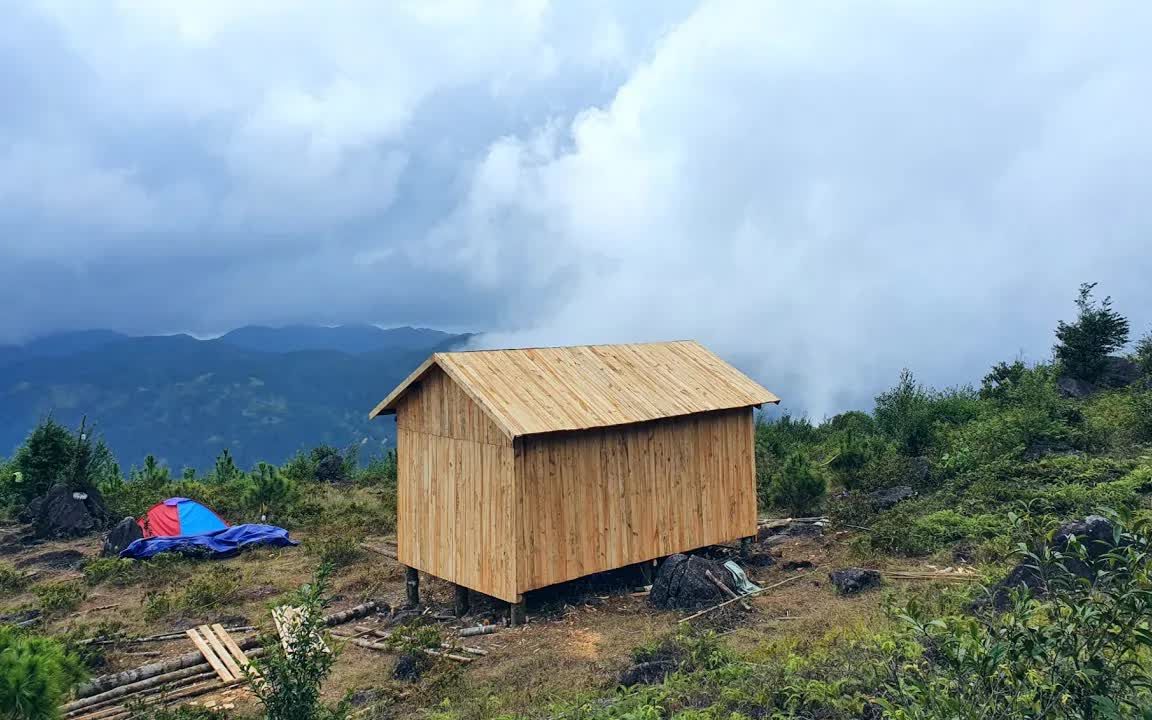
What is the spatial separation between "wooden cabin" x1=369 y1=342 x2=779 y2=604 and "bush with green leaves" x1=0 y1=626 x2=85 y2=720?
6304 millimetres

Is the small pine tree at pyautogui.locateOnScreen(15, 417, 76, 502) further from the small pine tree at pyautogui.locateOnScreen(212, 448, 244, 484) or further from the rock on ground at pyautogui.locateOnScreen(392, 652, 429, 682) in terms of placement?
the rock on ground at pyautogui.locateOnScreen(392, 652, 429, 682)

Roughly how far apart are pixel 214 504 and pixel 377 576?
8.18 metres

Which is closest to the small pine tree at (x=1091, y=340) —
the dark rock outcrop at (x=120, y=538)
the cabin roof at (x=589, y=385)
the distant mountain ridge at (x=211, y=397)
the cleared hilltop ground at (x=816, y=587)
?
the cleared hilltop ground at (x=816, y=587)

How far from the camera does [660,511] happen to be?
14289mm

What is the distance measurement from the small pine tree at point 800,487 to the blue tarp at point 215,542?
470 inches

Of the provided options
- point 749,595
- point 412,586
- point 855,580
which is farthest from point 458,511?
point 855,580

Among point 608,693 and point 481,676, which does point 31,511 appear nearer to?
point 481,676

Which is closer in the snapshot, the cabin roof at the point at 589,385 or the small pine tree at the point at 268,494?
the cabin roof at the point at 589,385

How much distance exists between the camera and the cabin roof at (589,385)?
1258cm

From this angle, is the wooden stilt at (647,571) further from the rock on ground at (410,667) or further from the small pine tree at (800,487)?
the small pine tree at (800,487)

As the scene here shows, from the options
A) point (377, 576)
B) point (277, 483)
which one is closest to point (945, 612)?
point (377, 576)

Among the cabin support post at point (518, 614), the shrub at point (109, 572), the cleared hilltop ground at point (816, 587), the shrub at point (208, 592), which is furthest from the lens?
the shrub at point (109, 572)

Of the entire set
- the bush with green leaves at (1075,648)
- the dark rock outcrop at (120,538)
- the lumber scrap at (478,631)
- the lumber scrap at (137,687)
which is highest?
the bush with green leaves at (1075,648)

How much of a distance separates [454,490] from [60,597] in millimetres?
8216
